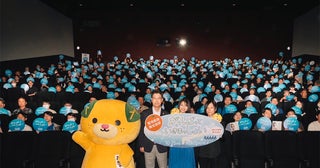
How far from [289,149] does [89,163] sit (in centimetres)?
311

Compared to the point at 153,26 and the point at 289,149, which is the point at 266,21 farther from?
the point at 289,149

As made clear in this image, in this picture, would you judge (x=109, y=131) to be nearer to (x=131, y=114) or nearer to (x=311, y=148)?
(x=131, y=114)

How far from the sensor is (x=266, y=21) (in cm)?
2088

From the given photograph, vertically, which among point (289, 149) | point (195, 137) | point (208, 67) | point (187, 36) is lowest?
point (289, 149)

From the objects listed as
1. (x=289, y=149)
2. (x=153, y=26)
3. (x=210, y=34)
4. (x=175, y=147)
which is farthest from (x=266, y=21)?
(x=175, y=147)

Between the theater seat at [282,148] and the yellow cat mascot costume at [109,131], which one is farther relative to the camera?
the theater seat at [282,148]

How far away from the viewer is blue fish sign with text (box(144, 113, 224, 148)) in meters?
3.66

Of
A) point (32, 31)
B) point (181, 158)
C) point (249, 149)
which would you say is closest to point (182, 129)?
Answer: point (181, 158)

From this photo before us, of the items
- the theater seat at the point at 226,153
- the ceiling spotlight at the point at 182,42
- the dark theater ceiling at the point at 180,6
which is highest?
the dark theater ceiling at the point at 180,6

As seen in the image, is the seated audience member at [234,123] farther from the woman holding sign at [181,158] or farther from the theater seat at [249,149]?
the woman holding sign at [181,158]

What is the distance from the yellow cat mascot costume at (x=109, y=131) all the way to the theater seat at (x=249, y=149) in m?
2.15

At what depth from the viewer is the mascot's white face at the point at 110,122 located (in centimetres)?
339

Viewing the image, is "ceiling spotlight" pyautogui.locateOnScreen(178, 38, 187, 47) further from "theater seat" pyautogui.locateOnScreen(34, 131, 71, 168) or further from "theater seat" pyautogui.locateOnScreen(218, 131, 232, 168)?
"theater seat" pyautogui.locateOnScreen(34, 131, 71, 168)

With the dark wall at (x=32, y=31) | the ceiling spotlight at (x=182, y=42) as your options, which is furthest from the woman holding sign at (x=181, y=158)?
the ceiling spotlight at (x=182, y=42)
